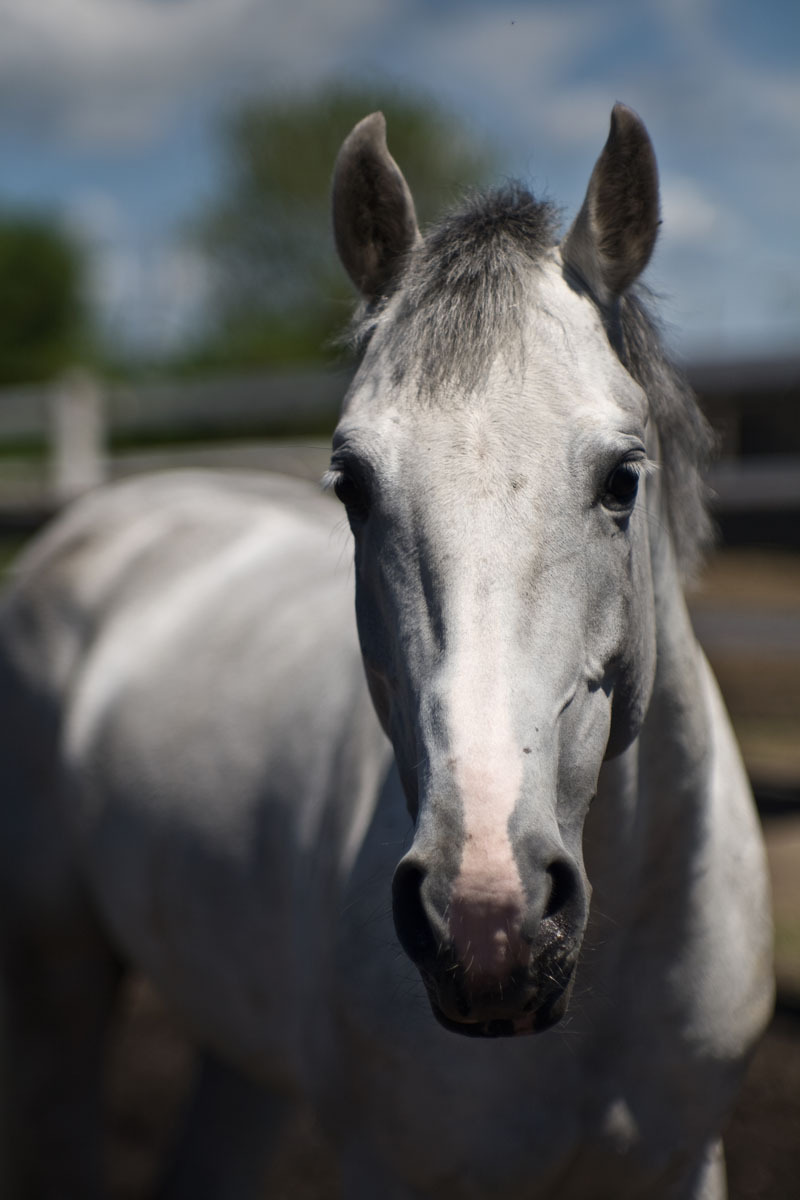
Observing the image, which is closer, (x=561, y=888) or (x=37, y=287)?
(x=561, y=888)

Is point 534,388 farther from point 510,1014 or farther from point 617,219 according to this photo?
point 510,1014

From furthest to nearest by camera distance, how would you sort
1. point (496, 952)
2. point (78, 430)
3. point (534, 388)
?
point (78, 430) → point (534, 388) → point (496, 952)

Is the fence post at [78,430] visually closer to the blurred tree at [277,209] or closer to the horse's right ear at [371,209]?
the horse's right ear at [371,209]

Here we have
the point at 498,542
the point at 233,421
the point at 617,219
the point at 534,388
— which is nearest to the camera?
the point at 498,542

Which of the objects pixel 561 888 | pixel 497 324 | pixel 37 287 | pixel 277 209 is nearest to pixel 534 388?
pixel 497 324

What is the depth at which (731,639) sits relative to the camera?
4.77 m

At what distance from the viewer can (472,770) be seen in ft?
3.91

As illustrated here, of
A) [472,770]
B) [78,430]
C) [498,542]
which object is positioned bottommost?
[78,430]

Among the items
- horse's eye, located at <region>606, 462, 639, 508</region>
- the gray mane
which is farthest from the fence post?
horse's eye, located at <region>606, 462, 639, 508</region>

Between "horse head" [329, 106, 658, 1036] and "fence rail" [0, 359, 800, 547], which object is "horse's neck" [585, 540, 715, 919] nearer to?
"horse head" [329, 106, 658, 1036]

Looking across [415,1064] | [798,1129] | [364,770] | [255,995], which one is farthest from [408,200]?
[798,1129]

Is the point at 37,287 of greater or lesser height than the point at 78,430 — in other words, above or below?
below

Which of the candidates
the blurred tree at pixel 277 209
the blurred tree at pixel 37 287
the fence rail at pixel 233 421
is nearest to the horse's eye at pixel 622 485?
the fence rail at pixel 233 421

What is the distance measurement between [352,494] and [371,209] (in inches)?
20.0
